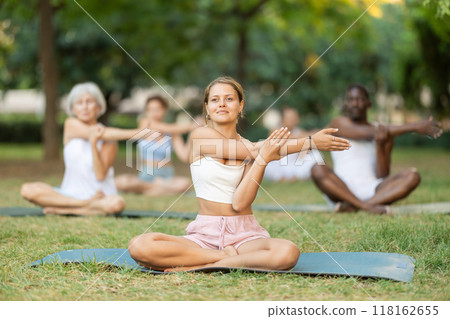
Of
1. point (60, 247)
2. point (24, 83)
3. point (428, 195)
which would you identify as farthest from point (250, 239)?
point (24, 83)

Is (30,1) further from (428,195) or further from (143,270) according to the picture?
(143,270)

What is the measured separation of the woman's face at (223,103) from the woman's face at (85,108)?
248cm

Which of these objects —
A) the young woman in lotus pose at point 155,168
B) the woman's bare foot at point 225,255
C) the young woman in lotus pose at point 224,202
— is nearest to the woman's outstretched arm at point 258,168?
the young woman in lotus pose at point 224,202

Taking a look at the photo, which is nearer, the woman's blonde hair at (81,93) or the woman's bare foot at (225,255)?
the woman's bare foot at (225,255)

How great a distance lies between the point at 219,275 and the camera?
309cm

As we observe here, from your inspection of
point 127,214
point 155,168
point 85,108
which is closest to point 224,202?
point 127,214

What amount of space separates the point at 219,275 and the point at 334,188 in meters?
2.64

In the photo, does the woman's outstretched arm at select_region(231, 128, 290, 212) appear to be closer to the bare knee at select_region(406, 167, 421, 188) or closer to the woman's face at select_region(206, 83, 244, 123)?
the woman's face at select_region(206, 83, 244, 123)


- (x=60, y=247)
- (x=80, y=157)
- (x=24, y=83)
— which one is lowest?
(x=60, y=247)

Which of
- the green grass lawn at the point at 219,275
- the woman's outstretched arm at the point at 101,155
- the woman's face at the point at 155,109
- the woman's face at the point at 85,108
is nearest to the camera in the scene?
the green grass lawn at the point at 219,275

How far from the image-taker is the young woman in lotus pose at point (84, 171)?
17.5 feet

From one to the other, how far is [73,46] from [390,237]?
16.5 meters

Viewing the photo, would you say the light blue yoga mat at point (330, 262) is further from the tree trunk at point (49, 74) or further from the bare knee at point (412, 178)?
the tree trunk at point (49, 74)

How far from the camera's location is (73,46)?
18469 millimetres
